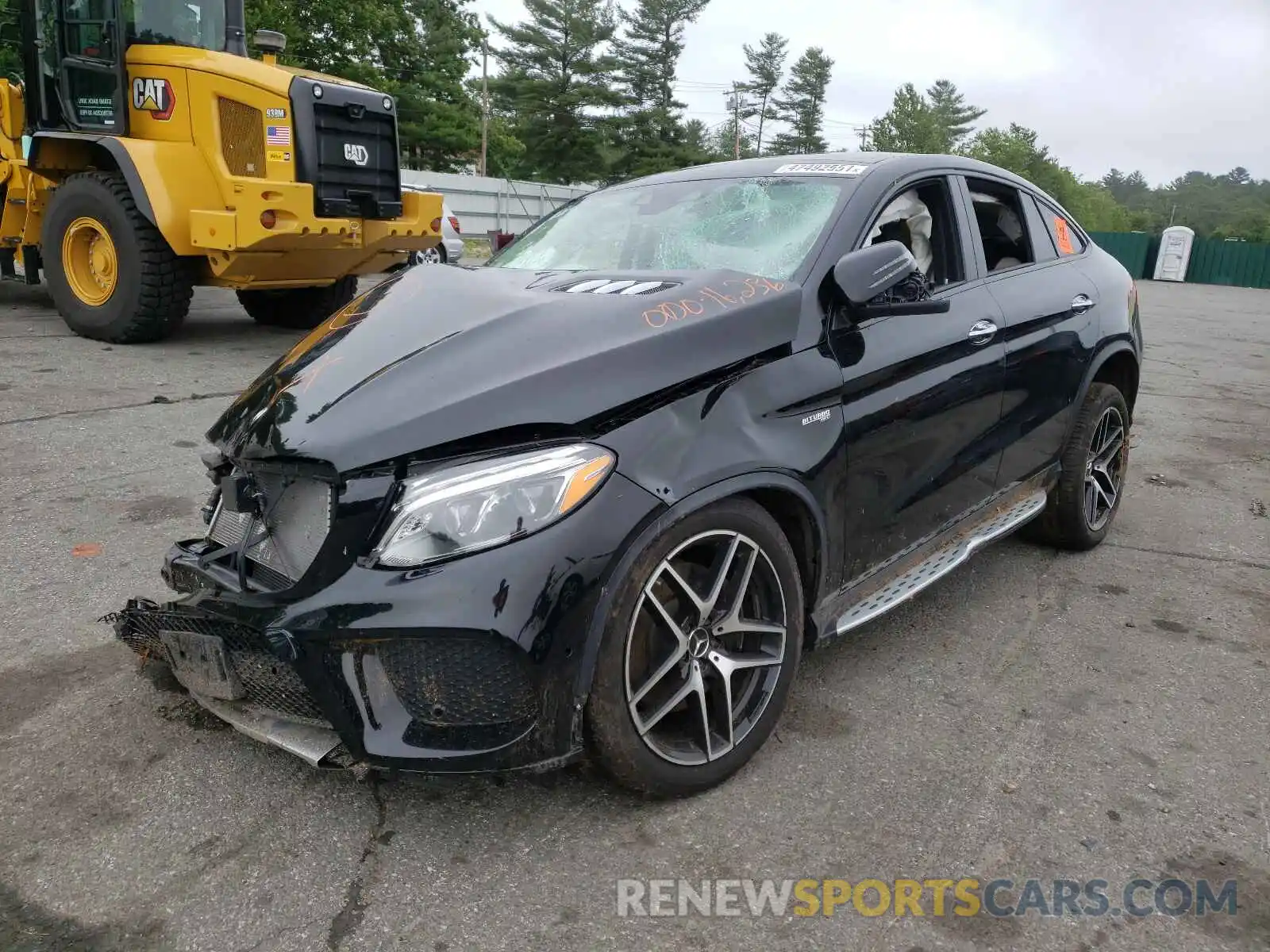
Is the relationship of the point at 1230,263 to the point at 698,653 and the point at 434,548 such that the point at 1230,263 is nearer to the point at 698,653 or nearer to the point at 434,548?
the point at 698,653

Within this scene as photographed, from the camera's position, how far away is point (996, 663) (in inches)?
130

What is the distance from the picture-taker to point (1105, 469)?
4.43 meters

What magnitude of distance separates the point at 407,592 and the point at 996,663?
2.16 metres

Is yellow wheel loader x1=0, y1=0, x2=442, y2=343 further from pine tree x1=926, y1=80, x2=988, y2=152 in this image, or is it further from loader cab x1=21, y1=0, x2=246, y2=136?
pine tree x1=926, y1=80, x2=988, y2=152

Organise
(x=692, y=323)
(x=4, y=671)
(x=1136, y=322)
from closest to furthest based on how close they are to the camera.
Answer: (x=692, y=323), (x=4, y=671), (x=1136, y=322)

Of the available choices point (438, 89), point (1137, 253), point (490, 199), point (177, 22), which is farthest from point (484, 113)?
point (177, 22)

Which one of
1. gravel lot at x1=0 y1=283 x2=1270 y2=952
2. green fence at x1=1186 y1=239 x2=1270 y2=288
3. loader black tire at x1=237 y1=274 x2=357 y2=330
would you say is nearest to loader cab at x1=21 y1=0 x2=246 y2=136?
loader black tire at x1=237 y1=274 x2=357 y2=330

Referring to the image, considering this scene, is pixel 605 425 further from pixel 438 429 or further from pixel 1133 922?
pixel 1133 922

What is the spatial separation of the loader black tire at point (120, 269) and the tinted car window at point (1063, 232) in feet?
21.5

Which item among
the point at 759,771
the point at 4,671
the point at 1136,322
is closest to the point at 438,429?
the point at 759,771

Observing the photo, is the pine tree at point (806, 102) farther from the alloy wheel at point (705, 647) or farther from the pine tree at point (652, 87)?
the alloy wheel at point (705, 647)

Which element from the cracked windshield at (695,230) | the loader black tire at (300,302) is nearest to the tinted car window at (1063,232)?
the cracked windshield at (695,230)

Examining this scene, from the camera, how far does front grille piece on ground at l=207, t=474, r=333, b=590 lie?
223 centimetres

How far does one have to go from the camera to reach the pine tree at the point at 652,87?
48156 mm
